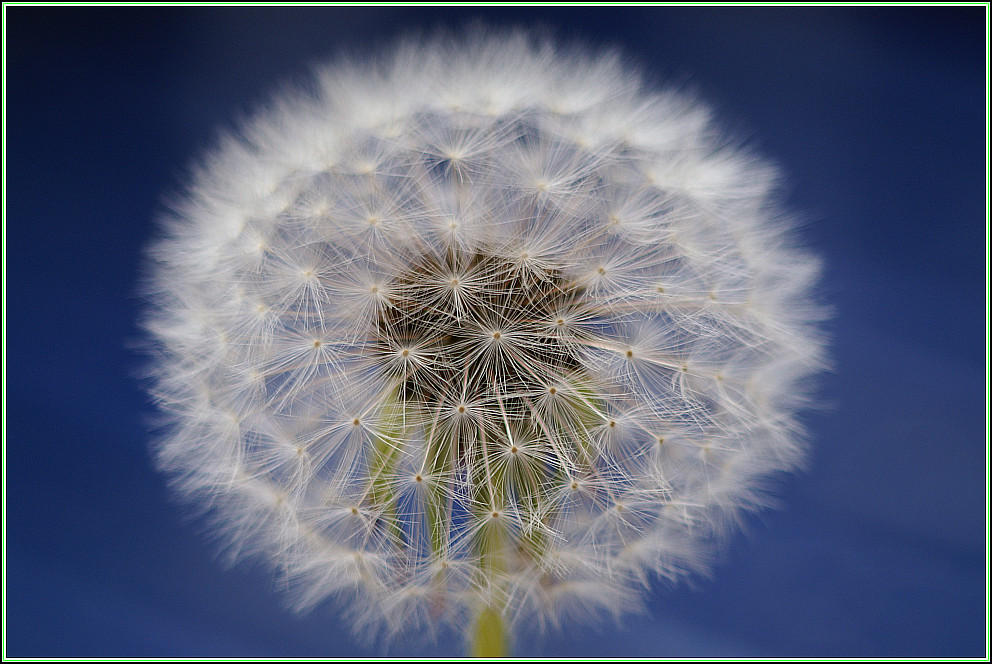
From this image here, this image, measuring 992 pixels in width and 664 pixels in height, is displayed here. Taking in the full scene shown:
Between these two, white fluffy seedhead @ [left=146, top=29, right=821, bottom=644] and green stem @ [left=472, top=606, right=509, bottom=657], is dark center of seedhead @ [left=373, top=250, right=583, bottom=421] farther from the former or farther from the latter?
green stem @ [left=472, top=606, right=509, bottom=657]

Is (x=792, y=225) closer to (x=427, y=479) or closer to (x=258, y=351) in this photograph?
(x=427, y=479)

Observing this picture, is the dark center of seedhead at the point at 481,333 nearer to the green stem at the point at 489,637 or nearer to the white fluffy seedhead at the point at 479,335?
the white fluffy seedhead at the point at 479,335

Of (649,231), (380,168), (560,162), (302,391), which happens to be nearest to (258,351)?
(302,391)

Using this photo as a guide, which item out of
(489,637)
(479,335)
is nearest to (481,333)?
(479,335)

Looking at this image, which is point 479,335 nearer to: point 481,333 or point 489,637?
point 481,333

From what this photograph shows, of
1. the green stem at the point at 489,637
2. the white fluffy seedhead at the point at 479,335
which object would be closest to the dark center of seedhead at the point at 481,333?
the white fluffy seedhead at the point at 479,335
